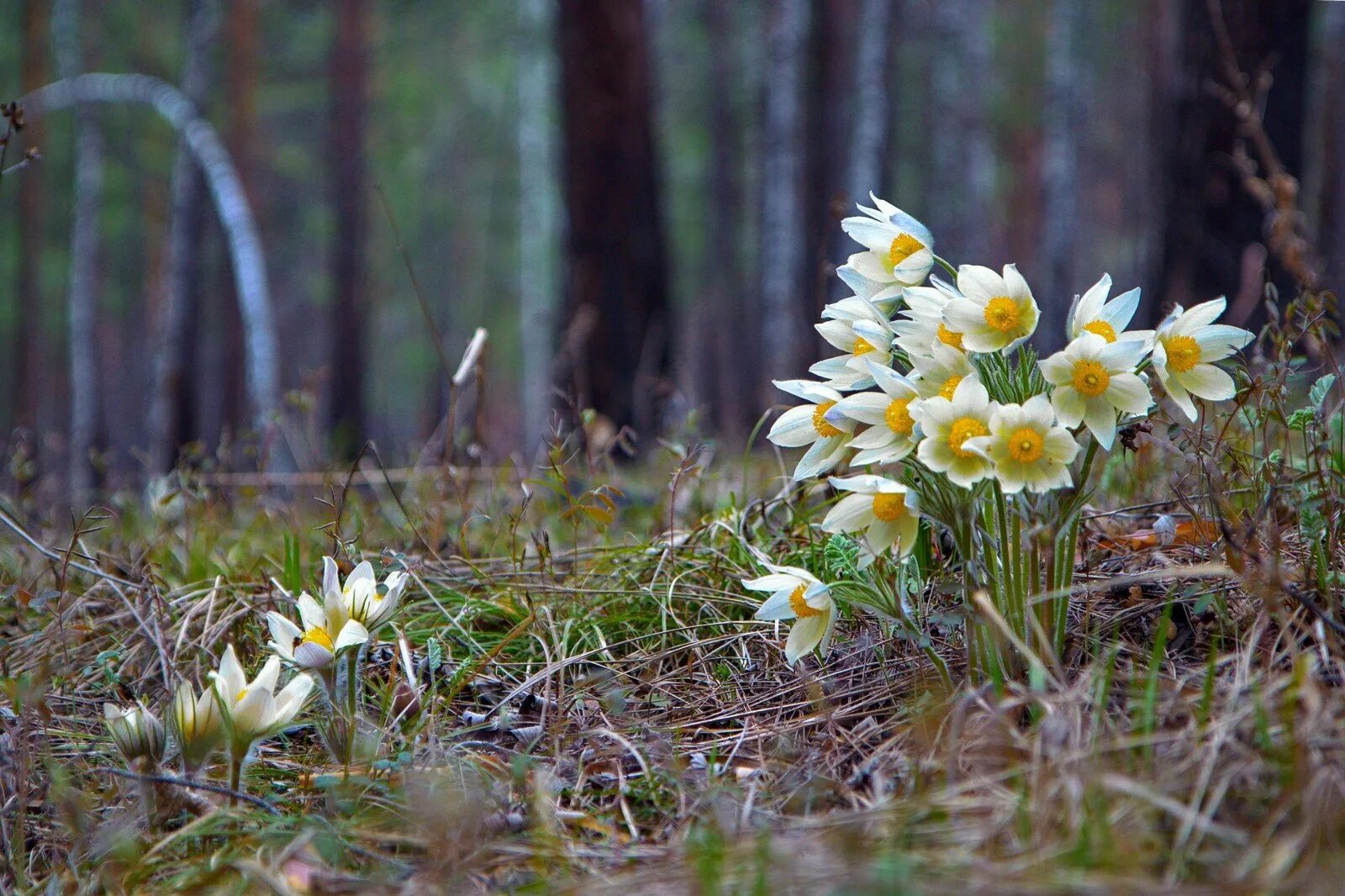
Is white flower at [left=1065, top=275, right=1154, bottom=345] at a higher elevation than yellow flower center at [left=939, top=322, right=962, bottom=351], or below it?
higher

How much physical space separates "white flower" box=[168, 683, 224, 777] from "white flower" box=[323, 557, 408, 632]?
25 centimetres

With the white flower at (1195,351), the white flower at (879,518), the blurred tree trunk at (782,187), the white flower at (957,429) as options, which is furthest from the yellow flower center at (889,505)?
the blurred tree trunk at (782,187)

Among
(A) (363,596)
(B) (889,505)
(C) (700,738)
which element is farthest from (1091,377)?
(A) (363,596)

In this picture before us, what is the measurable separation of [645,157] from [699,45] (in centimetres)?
1505

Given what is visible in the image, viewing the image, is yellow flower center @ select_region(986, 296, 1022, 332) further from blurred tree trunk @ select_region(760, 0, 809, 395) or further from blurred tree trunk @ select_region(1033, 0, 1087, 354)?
blurred tree trunk @ select_region(1033, 0, 1087, 354)

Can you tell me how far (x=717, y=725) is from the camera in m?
1.87

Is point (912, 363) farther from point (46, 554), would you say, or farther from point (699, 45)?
point (699, 45)

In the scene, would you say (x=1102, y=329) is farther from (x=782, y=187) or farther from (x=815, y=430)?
(x=782, y=187)

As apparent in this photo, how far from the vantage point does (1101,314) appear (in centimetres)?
158

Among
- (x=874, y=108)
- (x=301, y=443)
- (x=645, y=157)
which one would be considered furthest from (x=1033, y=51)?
(x=301, y=443)

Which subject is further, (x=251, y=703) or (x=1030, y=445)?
(x=251, y=703)

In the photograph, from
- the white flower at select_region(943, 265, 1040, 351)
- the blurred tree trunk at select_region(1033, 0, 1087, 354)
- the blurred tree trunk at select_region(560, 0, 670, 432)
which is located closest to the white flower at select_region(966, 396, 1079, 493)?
the white flower at select_region(943, 265, 1040, 351)

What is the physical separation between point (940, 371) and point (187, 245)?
9.49m

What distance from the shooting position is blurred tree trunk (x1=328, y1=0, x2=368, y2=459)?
1353 centimetres
